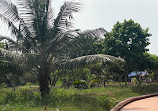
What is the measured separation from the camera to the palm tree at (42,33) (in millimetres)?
9148

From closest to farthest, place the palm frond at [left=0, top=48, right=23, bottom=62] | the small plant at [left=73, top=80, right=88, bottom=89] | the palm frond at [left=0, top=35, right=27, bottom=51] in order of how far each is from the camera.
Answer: the palm frond at [left=0, top=48, right=23, bottom=62]
the palm frond at [left=0, top=35, right=27, bottom=51]
the small plant at [left=73, top=80, right=88, bottom=89]

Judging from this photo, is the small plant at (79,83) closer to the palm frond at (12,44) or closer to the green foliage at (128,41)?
the green foliage at (128,41)

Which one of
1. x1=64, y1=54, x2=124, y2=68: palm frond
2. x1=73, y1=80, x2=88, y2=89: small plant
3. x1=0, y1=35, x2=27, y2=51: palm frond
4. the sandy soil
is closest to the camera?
the sandy soil

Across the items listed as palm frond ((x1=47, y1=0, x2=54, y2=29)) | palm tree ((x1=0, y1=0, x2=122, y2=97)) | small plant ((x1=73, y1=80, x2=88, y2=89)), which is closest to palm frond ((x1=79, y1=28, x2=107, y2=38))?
palm tree ((x1=0, y1=0, x2=122, y2=97))

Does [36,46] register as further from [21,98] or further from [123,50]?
[123,50]

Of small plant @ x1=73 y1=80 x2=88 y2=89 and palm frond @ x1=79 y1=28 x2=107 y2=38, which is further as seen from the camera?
small plant @ x1=73 y1=80 x2=88 y2=89

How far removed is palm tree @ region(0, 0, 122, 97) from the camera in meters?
9.15

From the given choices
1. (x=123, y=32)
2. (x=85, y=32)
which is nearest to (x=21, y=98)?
(x=85, y=32)

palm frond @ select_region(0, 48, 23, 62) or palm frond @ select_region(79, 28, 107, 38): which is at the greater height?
palm frond @ select_region(79, 28, 107, 38)

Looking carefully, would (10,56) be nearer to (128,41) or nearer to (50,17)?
(50,17)

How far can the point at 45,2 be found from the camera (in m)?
9.95

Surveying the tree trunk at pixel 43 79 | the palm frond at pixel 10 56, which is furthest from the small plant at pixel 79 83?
the palm frond at pixel 10 56

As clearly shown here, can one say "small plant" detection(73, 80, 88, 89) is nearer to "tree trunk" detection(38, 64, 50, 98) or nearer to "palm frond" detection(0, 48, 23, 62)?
"tree trunk" detection(38, 64, 50, 98)

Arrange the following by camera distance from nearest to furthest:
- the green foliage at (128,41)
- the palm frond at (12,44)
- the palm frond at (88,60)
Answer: the palm frond at (88,60) < the palm frond at (12,44) < the green foliage at (128,41)
